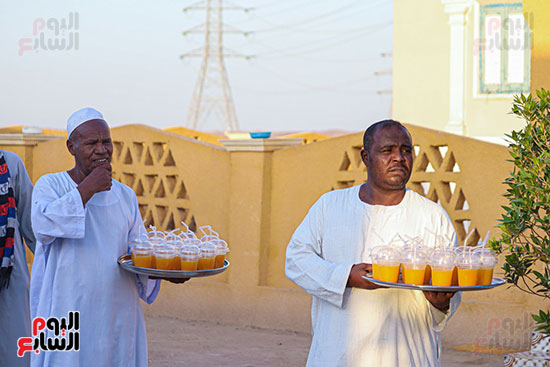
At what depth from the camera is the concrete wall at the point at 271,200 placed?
278 inches

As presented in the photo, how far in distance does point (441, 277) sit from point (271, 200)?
5.00 metres

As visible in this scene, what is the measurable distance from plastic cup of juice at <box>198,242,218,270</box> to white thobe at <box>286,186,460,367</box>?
2.06 feet

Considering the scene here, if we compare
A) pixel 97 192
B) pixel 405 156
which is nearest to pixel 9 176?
pixel 97 192

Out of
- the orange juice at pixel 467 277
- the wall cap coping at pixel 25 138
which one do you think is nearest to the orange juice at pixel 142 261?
the orange juice at pixel 467 277

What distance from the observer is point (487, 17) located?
607 inches

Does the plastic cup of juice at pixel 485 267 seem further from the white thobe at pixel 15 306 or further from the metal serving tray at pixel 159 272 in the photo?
the white thobe at pixel 15 306

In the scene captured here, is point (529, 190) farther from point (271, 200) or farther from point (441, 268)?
point (271, 200)

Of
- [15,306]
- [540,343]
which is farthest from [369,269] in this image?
[540,343]

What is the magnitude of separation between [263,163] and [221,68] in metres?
33.9

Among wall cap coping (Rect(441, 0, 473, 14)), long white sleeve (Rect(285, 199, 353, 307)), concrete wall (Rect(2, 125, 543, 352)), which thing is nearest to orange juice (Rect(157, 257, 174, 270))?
long white sleeve (Rect(285, 199, 353, 307))

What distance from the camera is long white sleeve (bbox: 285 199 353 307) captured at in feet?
11.4

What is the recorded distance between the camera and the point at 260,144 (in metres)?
8.22

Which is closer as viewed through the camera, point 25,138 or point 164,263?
point 164,263

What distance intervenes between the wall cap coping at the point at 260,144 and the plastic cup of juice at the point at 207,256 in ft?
13.4
